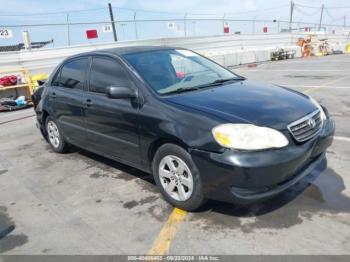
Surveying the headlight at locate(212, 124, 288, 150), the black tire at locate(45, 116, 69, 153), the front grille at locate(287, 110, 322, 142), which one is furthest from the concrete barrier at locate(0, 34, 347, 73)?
the front grille at locate(287, 110, 322, 142)

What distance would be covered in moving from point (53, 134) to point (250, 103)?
3724 mm

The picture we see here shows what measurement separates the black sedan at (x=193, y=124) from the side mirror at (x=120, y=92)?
0.4 inches

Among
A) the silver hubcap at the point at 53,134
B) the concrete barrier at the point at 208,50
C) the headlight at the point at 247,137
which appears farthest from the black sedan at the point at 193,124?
the concrete barrier at the point at 208,50

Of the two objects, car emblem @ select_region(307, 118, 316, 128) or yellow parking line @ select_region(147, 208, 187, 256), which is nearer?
yellow parking line @ select_region(147, 208, 187, 256)

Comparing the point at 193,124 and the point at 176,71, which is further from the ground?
the point at 176,71

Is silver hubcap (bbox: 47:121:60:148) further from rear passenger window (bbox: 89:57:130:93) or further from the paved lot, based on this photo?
rear passenger window (bbox: 89:57:130:93)

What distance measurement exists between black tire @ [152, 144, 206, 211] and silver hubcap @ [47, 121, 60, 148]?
8.83 feet

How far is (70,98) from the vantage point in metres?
5.05

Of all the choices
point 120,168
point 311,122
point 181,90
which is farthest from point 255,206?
point 120,168

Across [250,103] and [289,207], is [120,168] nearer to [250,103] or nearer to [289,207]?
[250,103]

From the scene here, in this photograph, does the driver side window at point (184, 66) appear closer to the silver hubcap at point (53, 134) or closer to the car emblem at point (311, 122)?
the car emblem at point (311, 122)

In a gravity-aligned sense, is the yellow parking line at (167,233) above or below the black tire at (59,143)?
below

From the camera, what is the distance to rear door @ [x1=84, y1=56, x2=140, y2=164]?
13.1 ft

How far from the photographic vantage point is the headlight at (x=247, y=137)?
305cm
